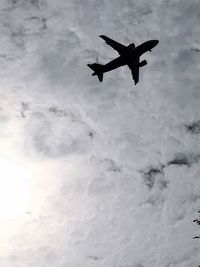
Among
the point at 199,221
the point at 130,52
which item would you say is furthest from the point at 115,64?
the point at 199,221

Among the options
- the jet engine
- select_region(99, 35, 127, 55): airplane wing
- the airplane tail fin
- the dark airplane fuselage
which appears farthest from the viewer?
the airplane tail fin

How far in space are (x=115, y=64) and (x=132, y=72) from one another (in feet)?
8.07

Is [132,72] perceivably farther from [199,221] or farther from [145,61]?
[199,221]

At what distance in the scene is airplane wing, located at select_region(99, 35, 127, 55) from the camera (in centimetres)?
3556

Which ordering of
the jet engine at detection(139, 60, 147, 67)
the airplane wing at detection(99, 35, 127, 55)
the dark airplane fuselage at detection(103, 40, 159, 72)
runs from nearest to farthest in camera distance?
the airplane wing at detection(99, 35, 127, 55)
the dark airplane fuselage at detection(103, 40, 159, 72)
the jet engine at detection(139, 60, 147, 67)

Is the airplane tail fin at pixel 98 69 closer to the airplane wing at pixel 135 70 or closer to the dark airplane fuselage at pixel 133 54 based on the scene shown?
the dark airplane fuselage at pixel 133 54

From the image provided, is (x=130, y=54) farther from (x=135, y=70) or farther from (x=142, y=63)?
(x=135, y=70)

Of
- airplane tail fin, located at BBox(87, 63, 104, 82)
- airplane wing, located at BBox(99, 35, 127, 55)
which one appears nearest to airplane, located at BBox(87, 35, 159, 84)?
airplane wing, located at BBox(99, 35, 127, 55)

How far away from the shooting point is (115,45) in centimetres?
3616

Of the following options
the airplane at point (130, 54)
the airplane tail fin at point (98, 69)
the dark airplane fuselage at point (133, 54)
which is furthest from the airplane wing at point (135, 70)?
the airplane tail fin at point (98, 69)

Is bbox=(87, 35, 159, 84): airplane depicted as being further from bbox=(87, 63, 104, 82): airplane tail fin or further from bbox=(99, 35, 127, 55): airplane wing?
bbox=(87, 63, 104, 82): airplane tail fin

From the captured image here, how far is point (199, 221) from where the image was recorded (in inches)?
1216

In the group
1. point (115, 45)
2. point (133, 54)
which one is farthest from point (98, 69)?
point (133, 54)

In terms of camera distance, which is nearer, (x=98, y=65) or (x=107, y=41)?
(x=107, y=41)
